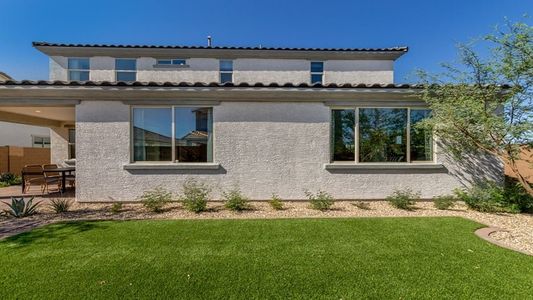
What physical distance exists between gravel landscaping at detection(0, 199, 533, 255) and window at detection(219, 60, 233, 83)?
951 cm

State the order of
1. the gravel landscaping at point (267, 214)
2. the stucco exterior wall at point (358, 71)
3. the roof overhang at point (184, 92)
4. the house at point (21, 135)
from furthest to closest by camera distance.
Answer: the house at point (21, 135) → the stucco exterior wall at point (358, 71) → the roof overhang at point (184, 92) → the gravel landscaping at point (267, 214)

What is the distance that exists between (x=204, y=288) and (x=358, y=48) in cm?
1606

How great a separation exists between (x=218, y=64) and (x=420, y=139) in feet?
39.0

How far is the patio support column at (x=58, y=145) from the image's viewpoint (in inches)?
556

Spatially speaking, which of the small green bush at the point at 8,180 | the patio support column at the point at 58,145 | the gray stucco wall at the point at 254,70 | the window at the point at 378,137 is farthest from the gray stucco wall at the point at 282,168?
the small green bush at the point at 8,180

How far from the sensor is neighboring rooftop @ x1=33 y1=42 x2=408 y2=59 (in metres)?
14.8

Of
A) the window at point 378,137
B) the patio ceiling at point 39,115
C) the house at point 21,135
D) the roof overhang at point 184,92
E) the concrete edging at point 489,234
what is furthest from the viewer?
the house at point 21,135

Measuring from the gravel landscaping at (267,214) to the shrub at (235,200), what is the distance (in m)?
0.22

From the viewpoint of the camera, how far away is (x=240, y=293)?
346 cm

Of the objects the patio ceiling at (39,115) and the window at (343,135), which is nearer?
the window at (343,135)

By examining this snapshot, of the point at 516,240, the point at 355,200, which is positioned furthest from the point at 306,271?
the point at 355,200

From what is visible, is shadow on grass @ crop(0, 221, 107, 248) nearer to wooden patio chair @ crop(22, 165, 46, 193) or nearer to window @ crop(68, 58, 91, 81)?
wooden patio chair @ crop(22, 165, 46, 193)

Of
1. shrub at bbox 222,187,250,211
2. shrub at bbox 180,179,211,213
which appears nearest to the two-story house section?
shrub at bbox 180,179,211,213

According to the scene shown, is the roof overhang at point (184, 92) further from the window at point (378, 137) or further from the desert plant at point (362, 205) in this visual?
the desert plant at point (362, 205)
